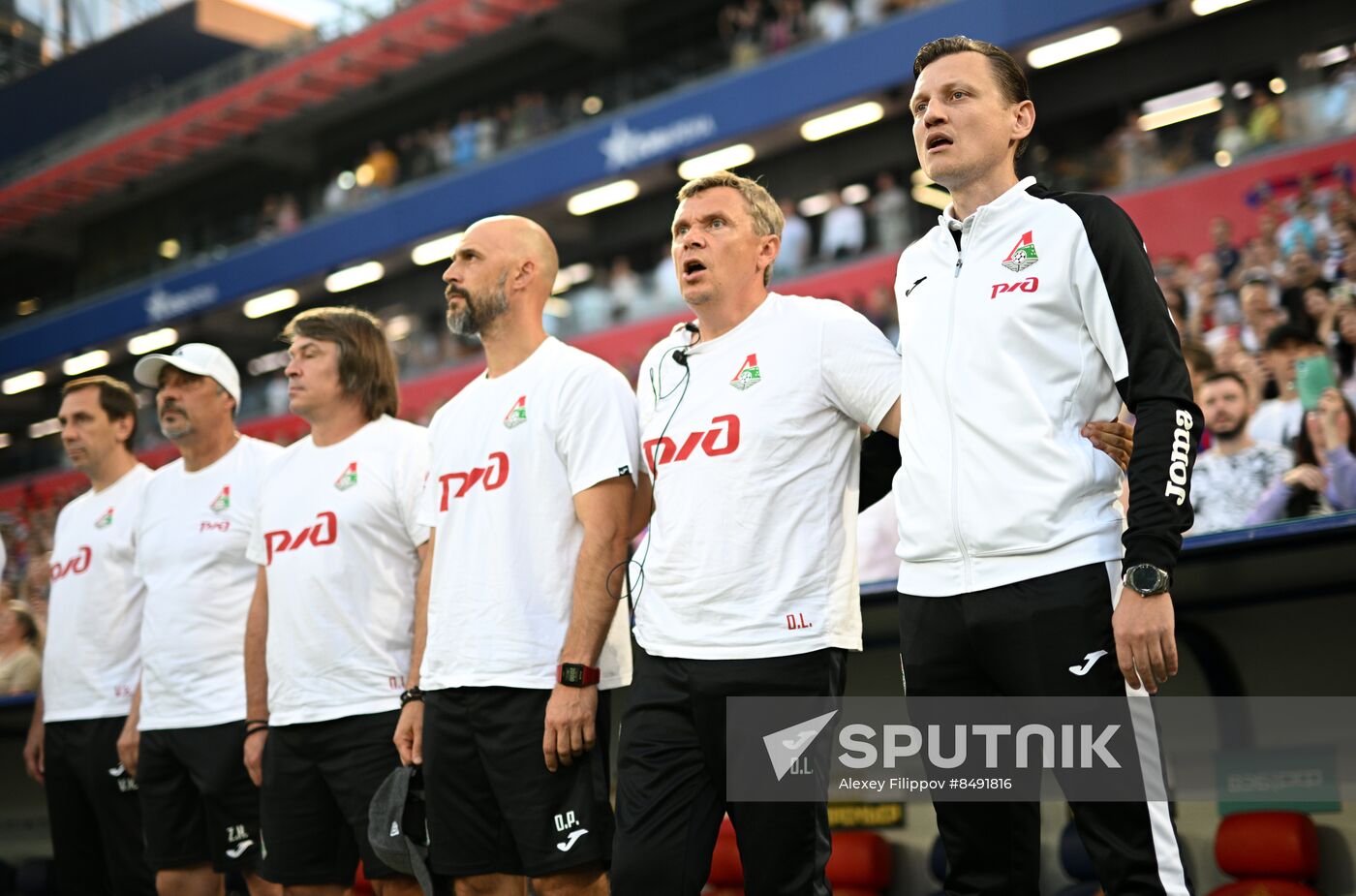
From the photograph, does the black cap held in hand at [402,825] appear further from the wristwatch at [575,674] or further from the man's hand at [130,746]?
the man's hand at [130,746]

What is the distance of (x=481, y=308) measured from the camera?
13.0ft

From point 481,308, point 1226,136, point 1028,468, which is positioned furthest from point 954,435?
point 1226,136

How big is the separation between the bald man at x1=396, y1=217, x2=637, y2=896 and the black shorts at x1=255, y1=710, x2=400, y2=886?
279mm

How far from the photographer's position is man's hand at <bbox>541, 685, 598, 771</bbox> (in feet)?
11.2

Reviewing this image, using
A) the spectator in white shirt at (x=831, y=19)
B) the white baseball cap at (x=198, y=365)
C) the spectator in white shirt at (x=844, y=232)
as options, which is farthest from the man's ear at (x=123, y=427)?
the spectator in white shirt at (x=831, y=19)

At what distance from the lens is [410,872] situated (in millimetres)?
3781

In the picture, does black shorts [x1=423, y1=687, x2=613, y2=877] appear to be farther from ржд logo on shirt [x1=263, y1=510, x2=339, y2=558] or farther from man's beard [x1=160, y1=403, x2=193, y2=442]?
man's beard [x1=160, y1=403, x2=193, y2=442]

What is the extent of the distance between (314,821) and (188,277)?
25.1 metres

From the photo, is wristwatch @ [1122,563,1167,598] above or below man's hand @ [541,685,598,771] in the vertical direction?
above

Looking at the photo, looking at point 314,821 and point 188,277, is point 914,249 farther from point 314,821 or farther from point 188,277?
point 188,277

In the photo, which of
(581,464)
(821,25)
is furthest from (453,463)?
(821,25)

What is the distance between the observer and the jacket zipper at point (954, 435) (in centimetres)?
262

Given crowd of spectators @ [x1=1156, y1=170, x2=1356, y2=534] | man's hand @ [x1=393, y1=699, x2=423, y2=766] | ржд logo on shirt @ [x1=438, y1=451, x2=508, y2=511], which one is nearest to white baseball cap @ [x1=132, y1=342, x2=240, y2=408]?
ржд logo on shirt @ [x1=438, y1=451, x2=508, y2=511]

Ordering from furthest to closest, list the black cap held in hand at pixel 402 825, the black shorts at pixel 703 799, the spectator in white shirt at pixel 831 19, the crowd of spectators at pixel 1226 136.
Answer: the spectator in white shirt at pixel 831 19, the crowd of spectators at pixel 1226 136, the black cap held in hand at pixel 402 825, the black shorts at pixel 703 799
